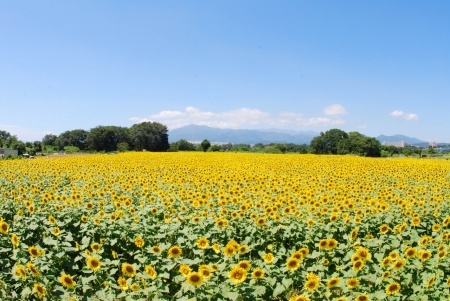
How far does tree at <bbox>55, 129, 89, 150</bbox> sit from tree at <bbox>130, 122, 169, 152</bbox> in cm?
3698

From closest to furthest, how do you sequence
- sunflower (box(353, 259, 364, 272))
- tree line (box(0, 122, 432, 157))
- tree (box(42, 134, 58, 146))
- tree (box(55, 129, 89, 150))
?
sunflower (box(353, 259, 364, 272))
tree line (box(0, 122, 432, 157))
tree (box(55, 129, 89, 150))
tree (box(42, 134, 58, 146))

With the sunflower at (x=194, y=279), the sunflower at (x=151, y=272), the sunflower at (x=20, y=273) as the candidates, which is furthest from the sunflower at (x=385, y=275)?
the sunflower at (x=20, y=273)

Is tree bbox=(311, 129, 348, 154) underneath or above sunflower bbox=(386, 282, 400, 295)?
above

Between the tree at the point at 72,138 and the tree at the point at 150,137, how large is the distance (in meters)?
37.0

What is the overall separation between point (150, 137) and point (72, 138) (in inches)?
1875

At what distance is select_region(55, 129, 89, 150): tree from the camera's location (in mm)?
121875

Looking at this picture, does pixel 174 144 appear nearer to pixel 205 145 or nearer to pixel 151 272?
pixel 205 145

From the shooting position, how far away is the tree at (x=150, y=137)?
292ft

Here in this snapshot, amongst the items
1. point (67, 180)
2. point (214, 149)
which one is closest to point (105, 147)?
point (214, 149)

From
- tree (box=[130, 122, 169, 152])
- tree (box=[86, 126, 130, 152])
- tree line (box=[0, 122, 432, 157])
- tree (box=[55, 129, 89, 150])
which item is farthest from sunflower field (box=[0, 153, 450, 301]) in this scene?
tree (box=[55, 129, 89, 150])

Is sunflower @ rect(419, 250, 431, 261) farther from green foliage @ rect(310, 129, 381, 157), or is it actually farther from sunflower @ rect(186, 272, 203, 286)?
green foliage @ rect(310, 129, 381, 157)

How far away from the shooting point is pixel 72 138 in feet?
406

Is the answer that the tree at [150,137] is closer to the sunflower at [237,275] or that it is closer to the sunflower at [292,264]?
the sunflower at [292,264]

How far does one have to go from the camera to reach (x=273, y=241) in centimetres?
650
